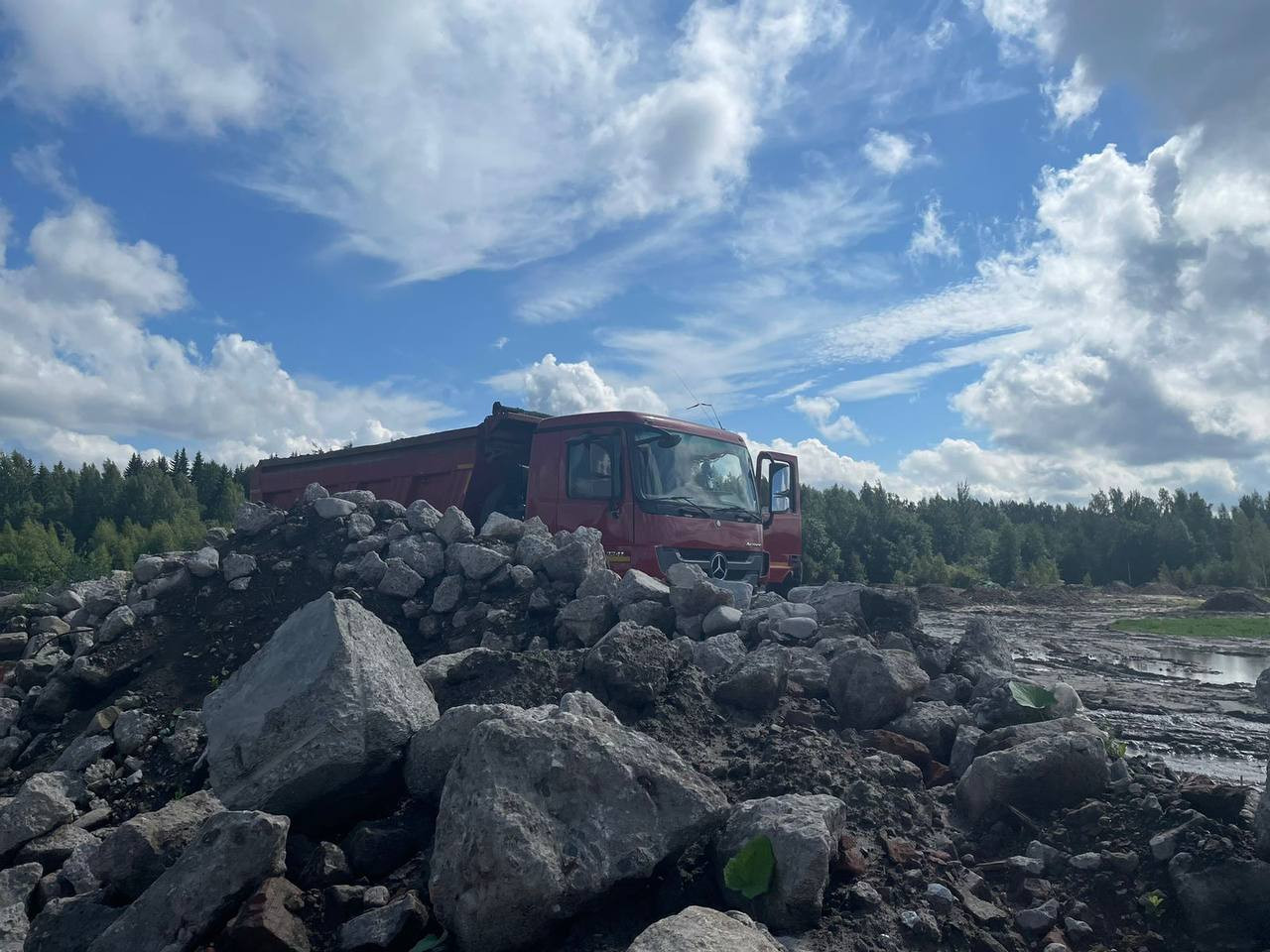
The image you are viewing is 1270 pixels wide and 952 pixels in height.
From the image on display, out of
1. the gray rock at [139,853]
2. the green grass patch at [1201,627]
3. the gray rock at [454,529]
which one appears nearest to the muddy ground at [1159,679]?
the green grass patch at [1201,627]

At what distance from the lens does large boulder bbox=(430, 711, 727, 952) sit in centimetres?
319

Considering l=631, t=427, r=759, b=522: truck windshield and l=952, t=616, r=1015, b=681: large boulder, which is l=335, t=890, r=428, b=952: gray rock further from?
l=631, t=427, r=759, b=522: truck windshield

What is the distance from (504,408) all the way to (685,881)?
8.02 m

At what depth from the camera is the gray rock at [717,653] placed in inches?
225

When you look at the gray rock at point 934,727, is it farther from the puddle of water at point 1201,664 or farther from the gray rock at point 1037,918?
the puddle of water at point 1201,664

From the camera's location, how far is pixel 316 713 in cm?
425

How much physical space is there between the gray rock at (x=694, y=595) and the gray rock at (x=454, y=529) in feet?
6.45

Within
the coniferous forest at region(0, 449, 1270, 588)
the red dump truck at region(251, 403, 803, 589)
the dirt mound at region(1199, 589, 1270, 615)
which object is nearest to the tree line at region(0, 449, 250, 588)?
the coniferous forest at region(0, 449, 1270, 588)

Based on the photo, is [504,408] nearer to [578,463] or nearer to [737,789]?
[578,463]

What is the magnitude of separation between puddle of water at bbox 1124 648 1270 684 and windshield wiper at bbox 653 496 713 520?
6183mm

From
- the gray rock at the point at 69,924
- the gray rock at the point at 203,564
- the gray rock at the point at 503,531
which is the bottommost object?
the gray rock at the point at 69,924

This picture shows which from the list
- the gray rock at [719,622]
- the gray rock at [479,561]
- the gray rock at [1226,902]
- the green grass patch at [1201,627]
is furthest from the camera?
the green grass patch at [1201,627]

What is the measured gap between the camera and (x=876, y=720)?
17.4ft

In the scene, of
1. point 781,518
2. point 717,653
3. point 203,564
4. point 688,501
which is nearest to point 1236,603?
point 781,518
